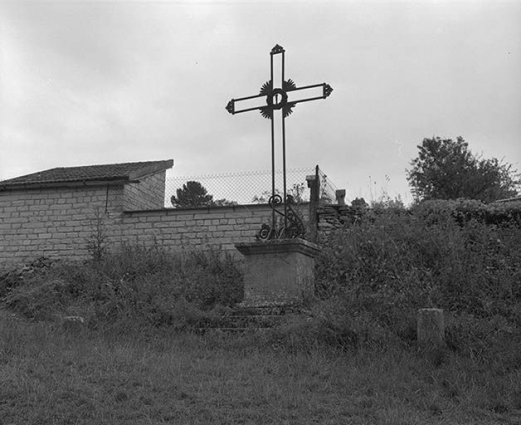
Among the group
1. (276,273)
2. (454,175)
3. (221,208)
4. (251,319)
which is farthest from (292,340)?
(454,175)

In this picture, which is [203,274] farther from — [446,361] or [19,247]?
[19,247]

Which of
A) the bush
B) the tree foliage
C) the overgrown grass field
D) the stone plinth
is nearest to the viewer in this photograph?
the overgrown grass field

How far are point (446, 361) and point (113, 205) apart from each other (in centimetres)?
850

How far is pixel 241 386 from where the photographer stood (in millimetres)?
4602

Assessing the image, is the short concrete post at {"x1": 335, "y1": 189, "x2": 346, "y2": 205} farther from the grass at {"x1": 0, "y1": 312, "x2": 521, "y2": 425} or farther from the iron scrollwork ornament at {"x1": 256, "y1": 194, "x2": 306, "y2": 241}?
the grass at {"x1": 0, "y1": 312, "x2": 521, "y2": 425}

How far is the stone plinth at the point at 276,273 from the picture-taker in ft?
24.7

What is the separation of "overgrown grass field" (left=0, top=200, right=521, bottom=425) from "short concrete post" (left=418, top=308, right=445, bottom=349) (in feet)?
0.47

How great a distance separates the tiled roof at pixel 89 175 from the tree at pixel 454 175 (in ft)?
48.7

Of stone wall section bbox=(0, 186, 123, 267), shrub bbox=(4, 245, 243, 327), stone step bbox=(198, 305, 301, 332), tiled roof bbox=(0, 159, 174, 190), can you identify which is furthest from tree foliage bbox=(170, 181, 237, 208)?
stone step bbox=(198, 305, 301, 332)

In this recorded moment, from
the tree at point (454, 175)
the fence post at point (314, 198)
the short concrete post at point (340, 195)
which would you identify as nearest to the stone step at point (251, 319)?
the fence post at point (314, 198)

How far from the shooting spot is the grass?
402 centimetres

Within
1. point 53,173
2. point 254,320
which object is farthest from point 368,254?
point 53,173

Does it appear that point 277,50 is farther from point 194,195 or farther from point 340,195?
point 194,195

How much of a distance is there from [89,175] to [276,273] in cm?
660
